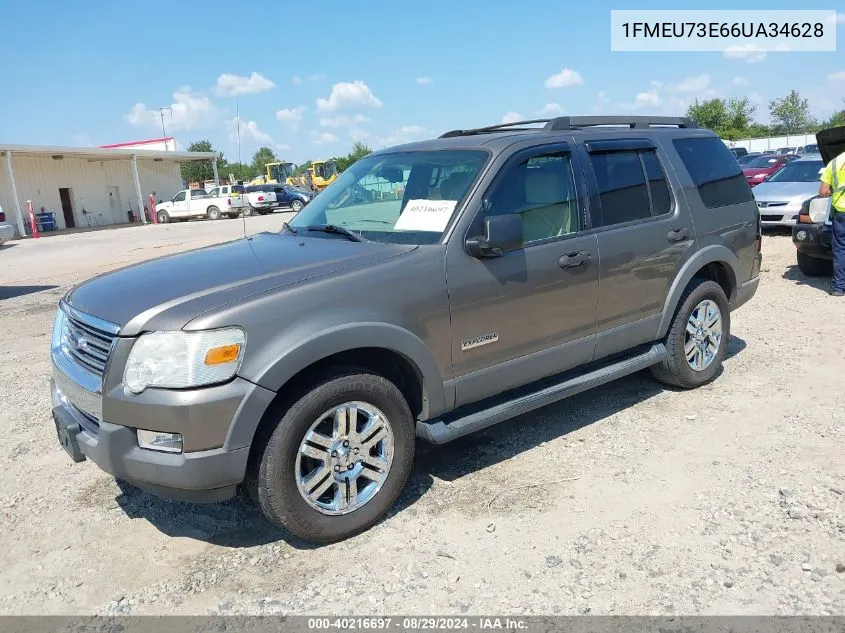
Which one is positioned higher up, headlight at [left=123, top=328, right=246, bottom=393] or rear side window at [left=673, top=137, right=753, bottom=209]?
rear side window at [left=673, top=137, right=753, bottom=209]

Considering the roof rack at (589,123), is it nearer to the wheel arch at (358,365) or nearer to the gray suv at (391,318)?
the gray suv at (391,318)

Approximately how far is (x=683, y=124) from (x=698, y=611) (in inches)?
155

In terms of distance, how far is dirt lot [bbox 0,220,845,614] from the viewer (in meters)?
2.85

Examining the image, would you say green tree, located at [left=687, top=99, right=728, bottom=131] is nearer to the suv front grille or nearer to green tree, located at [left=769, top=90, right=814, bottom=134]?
green tree, located at [left=769, top=90, right=814, bottom=134]

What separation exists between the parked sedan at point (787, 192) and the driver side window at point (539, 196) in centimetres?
916

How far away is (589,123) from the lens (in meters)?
4.55

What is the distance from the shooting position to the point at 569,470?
12.9 ft

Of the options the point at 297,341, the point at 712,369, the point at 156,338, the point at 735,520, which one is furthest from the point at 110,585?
the point at 712,369

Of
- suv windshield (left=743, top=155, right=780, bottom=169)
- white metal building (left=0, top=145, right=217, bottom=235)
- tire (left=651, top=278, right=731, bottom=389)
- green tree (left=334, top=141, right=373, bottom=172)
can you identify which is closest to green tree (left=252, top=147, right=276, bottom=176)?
green tree (left=334, top=141, right=373, bottom=172)

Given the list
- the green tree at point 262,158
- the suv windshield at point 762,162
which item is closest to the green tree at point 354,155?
the green tree at point 262,158

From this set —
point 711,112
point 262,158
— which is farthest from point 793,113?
point 262,158

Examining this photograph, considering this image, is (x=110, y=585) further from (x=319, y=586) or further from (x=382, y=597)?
(x=382, y=597)

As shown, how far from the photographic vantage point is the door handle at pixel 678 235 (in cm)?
463

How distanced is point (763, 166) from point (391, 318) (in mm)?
19654
